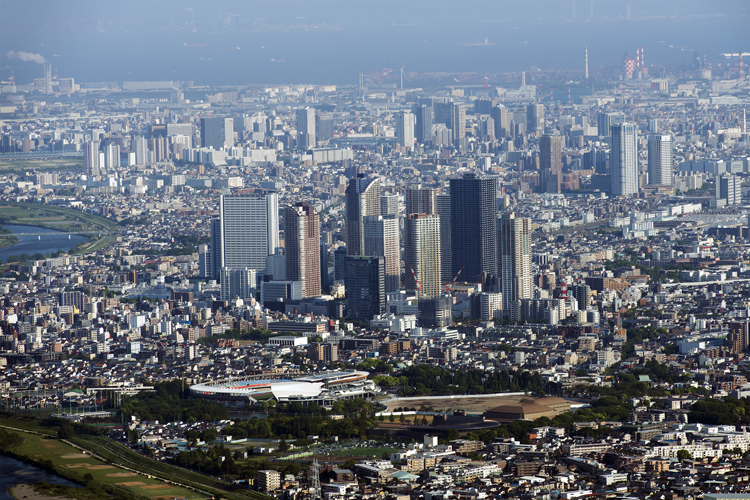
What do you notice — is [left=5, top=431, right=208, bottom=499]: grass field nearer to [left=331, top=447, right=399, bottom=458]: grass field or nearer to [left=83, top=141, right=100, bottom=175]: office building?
[left=331, top=447, right=399, bottom=458]: grass field

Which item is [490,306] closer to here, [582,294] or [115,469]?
[582,294]

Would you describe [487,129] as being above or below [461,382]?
above

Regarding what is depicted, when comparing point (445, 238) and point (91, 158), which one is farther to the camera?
point (91, 158)

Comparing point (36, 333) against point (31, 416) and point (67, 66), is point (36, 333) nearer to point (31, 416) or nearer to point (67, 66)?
point (31, 416)

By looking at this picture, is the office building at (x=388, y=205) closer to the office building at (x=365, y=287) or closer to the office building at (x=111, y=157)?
the office building at (x=365, y=287)

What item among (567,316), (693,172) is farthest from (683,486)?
(693,172)

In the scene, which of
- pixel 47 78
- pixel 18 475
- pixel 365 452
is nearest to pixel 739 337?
pixel 365 452

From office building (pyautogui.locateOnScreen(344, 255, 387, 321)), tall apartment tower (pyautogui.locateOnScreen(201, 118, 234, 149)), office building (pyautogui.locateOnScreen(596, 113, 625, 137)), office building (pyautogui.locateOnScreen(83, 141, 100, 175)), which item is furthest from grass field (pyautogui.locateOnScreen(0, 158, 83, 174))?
office building (pyautogui.locateOnScreen(344, 255, 387, 321))
